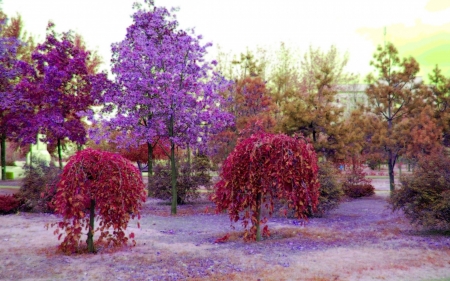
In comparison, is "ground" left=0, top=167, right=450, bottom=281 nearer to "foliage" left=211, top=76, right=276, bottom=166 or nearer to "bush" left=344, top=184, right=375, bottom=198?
"bush" left=344, top=184, right=375, bottom=198

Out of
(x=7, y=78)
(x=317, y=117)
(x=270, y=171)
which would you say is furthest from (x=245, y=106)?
(x=7, y=78)

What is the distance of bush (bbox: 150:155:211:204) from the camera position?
16.7 metres

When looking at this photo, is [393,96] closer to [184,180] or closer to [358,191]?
[358,191]

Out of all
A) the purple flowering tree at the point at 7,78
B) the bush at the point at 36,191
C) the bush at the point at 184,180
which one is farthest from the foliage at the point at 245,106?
the purple flowering tree at the point at 7,78

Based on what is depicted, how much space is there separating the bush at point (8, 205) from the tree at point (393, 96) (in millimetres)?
14306

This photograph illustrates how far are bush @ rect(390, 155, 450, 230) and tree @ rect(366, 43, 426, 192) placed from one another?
7966mm

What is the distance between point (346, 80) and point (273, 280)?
1239 inches

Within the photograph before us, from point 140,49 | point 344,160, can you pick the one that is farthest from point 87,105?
point 344,160

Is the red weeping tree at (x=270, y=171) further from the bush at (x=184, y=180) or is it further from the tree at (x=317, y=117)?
the tree at (x=317, y=117)

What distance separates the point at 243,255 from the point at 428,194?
4919 mm

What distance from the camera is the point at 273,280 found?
19.5 feet

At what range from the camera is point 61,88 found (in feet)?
66.5

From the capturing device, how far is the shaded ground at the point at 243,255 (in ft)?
20.9

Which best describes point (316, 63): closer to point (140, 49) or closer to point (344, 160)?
point (344, 160)
